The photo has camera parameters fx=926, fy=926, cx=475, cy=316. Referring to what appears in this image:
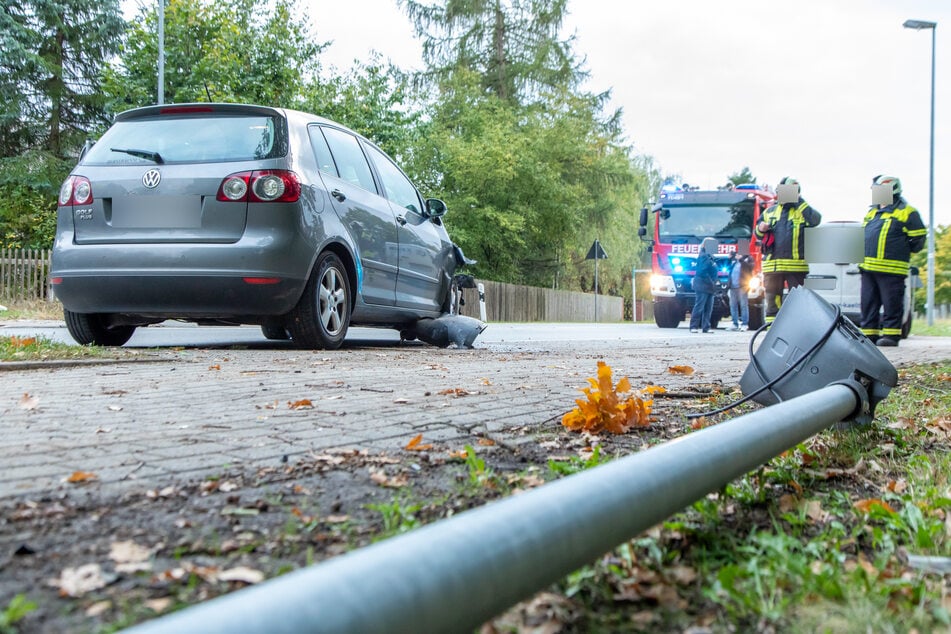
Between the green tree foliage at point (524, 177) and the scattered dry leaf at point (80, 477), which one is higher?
the green tree foliage at point (524, 177)

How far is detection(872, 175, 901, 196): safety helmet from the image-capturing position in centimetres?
1009

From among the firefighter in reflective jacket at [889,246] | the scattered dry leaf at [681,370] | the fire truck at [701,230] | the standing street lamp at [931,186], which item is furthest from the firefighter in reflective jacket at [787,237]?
the standing street lamp at [931,186]

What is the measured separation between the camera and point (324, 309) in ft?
23.3

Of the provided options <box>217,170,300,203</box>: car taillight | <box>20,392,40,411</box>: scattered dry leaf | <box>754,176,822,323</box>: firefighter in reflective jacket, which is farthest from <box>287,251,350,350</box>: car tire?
<box>754,176,822,323</box>: firefighter in reflective jacket

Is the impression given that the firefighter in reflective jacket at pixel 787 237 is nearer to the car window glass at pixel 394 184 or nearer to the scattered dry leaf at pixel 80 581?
the car window glass at pixel 394 184

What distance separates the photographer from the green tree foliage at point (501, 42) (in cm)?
3316

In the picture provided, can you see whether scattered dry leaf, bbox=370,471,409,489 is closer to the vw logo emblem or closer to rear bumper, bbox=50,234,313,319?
rear bumper, bbox=50,234,313,319

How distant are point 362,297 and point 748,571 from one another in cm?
592

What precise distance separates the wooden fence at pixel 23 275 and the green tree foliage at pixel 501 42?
1661 centimetres

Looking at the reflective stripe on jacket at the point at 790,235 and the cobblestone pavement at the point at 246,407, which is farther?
the reflective stripe on jacket at the point at 790,235

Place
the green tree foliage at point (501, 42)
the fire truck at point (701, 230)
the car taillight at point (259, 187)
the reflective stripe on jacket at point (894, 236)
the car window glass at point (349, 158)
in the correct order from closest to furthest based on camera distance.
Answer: the car taillight at point (259, 187)
the car window glass at point (349, 158)
the reflective stripe on jacket at point (894, 236)
the fire truck at point (701, 230)
the green tree foliage at point (501, 42)

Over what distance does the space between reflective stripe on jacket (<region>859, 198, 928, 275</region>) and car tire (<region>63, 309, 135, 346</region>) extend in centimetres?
779

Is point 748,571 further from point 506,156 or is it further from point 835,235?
point 506,156

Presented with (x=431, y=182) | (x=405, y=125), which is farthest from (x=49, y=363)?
(x=431, y=182)
